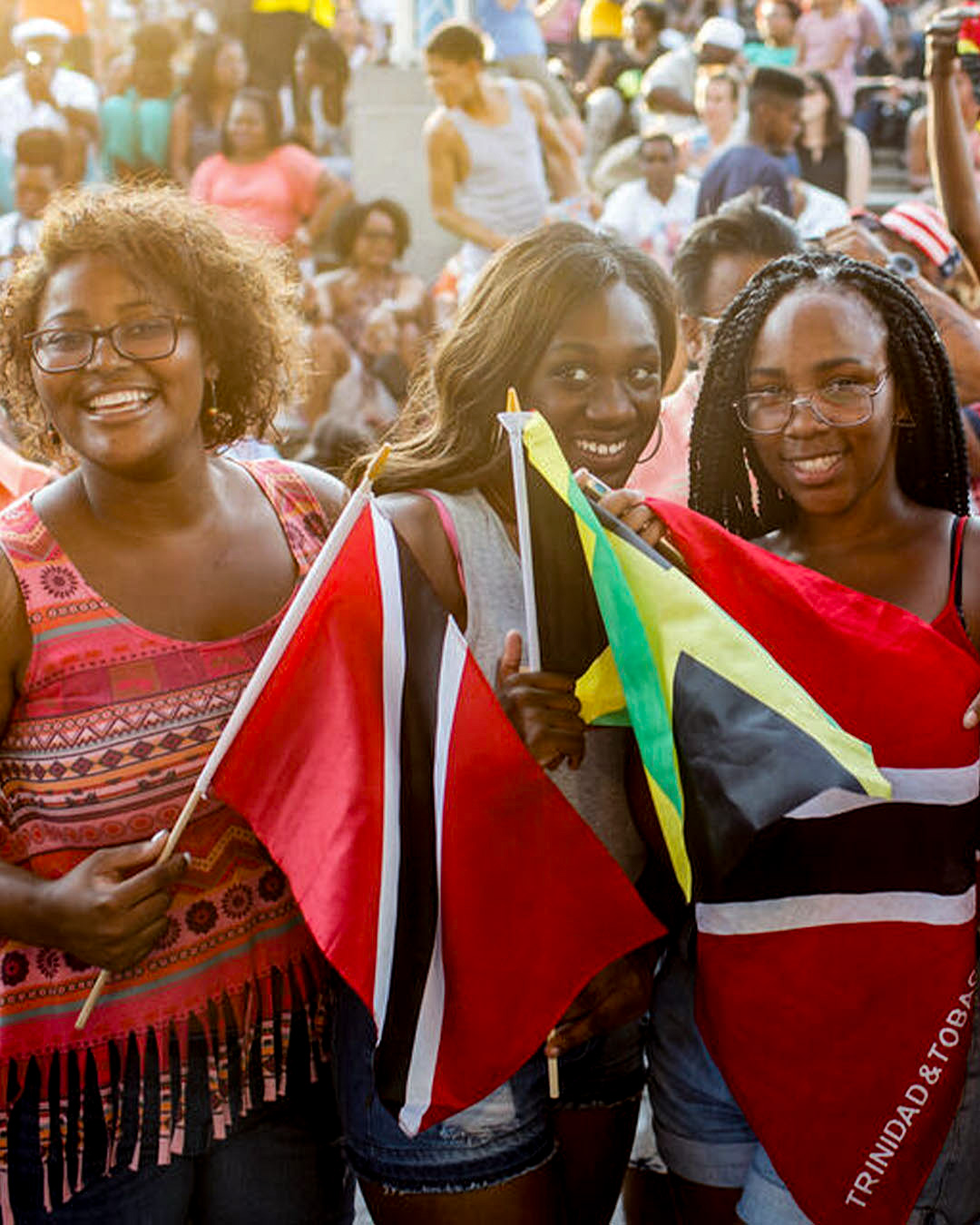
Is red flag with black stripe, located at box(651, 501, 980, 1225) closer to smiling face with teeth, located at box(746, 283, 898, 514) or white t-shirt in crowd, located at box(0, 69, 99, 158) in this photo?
smiling face with teeth, located at box(746, 283, 898, 514)

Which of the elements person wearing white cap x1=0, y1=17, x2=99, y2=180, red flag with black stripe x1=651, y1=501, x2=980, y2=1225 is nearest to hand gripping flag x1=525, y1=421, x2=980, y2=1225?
red flag with black stripe x1=651, y1=501, x2=980, y2=1225

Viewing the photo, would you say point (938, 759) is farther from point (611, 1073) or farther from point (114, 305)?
point (114, 305)

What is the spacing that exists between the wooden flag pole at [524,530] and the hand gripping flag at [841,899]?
2cm

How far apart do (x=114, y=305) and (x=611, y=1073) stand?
4.96ft

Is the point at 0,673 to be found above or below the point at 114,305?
A: below

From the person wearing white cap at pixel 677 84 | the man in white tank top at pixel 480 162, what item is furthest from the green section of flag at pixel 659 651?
the person wearing white cap at pixel 677 84

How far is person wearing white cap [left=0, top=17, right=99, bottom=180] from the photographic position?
8227 mm

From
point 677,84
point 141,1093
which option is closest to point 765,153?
point 677,84

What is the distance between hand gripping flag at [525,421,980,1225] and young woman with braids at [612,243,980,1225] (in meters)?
0.10

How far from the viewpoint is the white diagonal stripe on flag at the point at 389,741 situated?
7.36ft

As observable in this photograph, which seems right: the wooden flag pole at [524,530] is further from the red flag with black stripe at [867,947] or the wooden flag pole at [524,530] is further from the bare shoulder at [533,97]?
the bare shoulder at [533,97]

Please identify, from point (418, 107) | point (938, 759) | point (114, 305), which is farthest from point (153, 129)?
point (938, 759)

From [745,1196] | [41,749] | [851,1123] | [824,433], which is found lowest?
[745,1196]

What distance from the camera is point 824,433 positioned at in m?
2.53
